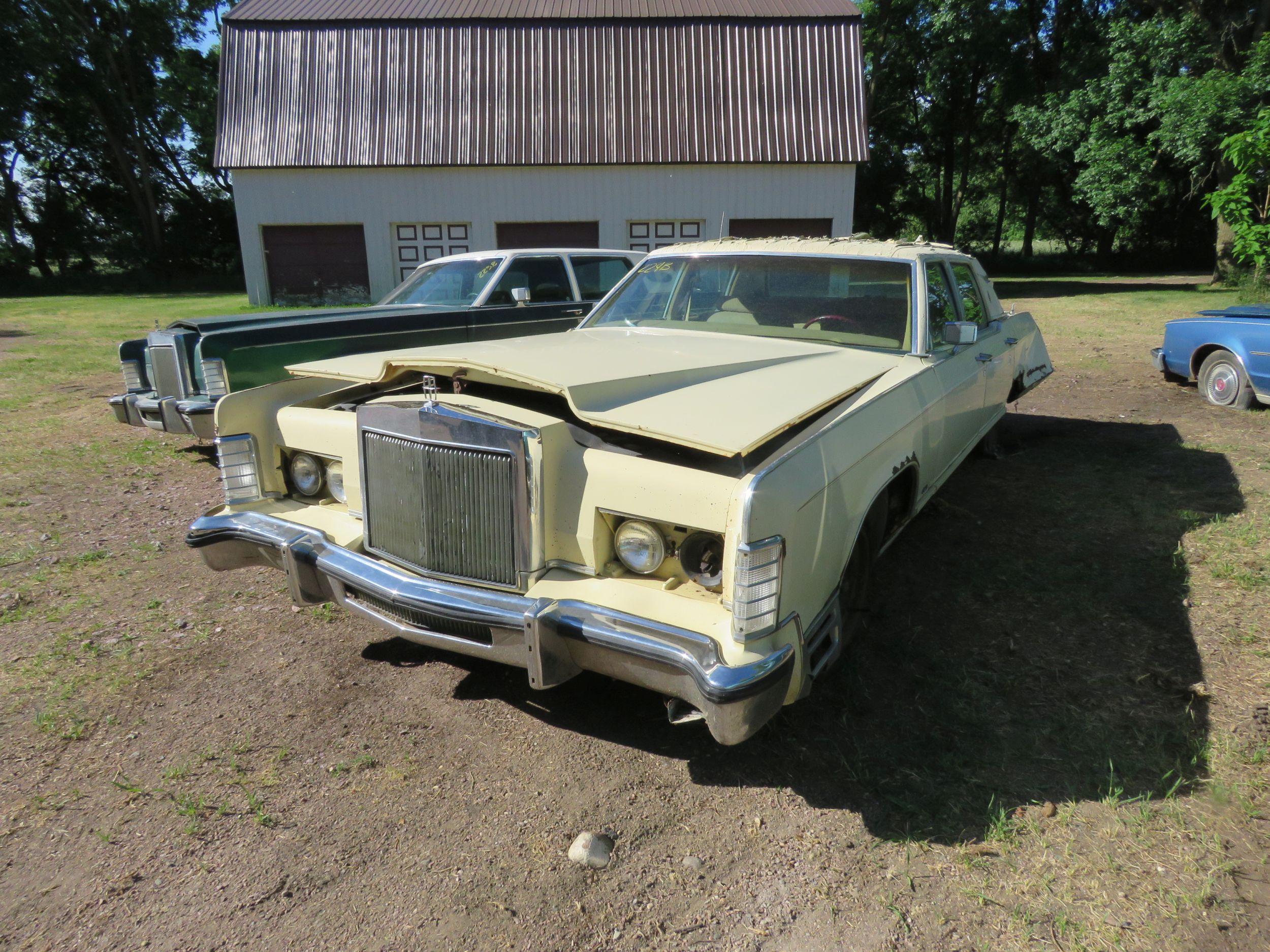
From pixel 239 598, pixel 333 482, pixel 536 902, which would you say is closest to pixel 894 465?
pixel 536 902

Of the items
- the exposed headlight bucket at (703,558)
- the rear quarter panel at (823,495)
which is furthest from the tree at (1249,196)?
the exposed headlight bucket at (703,558)

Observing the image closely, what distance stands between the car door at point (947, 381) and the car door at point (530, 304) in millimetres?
3677

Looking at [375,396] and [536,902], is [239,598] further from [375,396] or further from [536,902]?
[536,902]

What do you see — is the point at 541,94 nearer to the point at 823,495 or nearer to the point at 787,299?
the point at 787,299

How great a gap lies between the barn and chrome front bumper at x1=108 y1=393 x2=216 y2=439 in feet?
43.8

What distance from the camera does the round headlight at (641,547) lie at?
102 inches

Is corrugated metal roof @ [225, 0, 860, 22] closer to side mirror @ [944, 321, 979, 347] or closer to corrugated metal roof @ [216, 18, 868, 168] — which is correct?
corrugated metal roof @ [216, 18, 868, 168]

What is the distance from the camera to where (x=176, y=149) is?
1345 inches

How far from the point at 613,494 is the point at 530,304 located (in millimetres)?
5241

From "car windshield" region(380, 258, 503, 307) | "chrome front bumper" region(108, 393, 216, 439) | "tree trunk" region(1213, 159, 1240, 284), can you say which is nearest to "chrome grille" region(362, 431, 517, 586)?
"chrome front bumper" region(108, 393, 216, 439)

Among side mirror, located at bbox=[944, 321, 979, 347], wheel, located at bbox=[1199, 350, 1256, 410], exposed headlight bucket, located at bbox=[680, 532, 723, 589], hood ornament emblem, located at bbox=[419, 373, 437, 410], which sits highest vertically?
side mirror, located at bbox=[944, 321, 979, 347]

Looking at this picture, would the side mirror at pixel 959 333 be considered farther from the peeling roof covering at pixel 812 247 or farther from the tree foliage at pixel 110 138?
the tree foliage at pixel 110 138

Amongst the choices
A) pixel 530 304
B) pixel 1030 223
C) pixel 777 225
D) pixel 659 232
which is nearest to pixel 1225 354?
pixel 530 304

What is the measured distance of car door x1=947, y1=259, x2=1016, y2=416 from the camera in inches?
191
